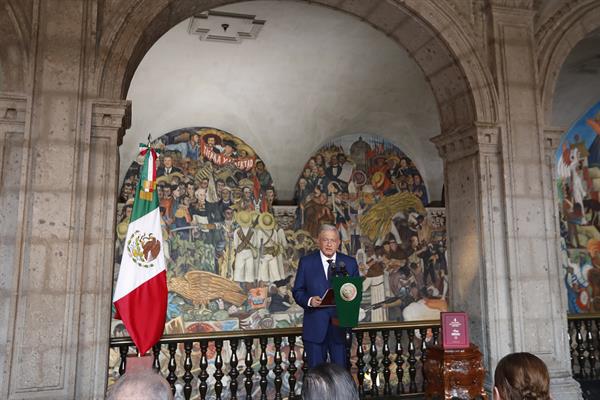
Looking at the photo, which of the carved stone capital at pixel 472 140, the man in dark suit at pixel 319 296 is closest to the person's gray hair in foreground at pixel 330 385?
the man in dark suit at pixel 319 296

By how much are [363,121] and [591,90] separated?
4681mm

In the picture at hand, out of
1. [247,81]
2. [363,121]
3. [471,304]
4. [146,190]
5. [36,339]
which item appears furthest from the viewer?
[363,121]

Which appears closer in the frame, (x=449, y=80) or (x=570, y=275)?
(x=449, y=80)

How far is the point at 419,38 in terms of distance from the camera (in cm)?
580

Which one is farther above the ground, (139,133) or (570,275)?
(139,133)

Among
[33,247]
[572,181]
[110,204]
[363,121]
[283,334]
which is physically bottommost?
[283,334]

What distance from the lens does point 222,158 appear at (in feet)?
34.7

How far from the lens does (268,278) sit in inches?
415

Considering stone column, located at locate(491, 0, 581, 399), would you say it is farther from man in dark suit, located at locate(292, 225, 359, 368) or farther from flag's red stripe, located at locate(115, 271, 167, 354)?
flag's red stripe, located at locate(115, 271, 167, 354)

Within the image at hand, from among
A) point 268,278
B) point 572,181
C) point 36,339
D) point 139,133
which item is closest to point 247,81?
point 139,133

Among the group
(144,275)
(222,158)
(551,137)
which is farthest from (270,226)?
(144,275)

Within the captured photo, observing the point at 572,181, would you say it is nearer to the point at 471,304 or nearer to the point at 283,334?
the point at 471,304

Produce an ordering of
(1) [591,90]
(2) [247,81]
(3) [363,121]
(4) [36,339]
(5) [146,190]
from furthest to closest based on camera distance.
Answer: (3) [363,121], (1) [591,90], (2) [247,81], (5) [146,190], (4) [36,339]

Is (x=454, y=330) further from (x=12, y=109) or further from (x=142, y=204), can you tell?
(x=12, y=109)
